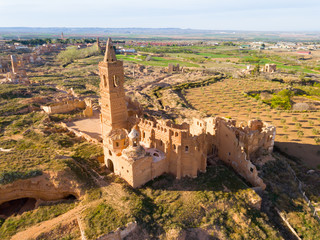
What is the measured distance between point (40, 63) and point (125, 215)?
126506 millimetres

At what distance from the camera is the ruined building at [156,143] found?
26094 mm

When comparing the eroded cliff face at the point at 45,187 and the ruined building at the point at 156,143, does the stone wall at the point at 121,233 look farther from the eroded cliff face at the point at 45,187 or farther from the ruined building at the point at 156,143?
the eroded cliff face at the point at 45,187

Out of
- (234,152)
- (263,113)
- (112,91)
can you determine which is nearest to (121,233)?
(112,91)

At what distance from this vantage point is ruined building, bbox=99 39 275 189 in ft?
85.6

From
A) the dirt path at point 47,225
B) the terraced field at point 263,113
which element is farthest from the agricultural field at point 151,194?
the terraced field at point 263,113

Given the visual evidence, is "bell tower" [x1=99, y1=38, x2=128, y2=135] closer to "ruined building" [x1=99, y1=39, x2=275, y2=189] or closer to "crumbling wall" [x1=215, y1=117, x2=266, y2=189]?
"ruined building" [x1=99, y1=39, x2=275, y2=189]

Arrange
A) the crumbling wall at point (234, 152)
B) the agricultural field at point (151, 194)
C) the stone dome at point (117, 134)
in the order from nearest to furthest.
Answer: the agricultural field at point (151, 194)
the stone dome at point (117, 134)
the crumbling wall at point (234, 152)

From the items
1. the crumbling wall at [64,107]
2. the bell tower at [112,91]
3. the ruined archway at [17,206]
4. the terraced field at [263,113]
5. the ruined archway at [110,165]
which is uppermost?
the bell tower at [112,91]

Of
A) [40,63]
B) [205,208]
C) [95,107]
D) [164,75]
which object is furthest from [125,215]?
[40,63]

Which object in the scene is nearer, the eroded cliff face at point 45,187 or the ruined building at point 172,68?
the eroded cliff face at point 45,187

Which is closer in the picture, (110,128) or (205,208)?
(205,208)

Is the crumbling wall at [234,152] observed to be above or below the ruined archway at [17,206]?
above

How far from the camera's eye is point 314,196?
1160 inches

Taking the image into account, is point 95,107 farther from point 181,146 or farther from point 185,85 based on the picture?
point 185,85
